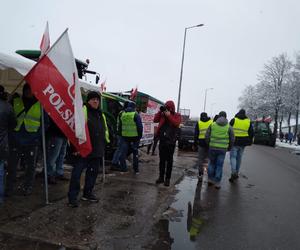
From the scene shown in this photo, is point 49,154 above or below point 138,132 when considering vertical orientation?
below

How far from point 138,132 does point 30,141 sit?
351cm

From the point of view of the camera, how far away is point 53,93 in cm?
516

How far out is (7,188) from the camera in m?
5.77

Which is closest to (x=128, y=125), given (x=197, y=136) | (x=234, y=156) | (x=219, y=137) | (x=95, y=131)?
(x=197, y=136)

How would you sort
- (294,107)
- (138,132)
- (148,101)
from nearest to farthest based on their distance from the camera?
(138,132) < (148,101) < (294,107)

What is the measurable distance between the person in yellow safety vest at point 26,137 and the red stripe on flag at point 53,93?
0.78 meters

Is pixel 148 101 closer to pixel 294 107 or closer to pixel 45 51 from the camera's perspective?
pixel 45 51

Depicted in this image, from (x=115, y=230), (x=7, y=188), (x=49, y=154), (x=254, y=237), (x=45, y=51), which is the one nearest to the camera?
(x=115, y=230)

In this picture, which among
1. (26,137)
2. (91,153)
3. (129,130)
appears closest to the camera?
(91,153)

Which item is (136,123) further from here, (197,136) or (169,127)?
(197,136)

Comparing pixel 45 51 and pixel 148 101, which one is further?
pixel 148 101

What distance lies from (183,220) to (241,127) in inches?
190

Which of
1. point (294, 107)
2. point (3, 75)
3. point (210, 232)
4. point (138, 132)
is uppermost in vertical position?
point (294, 107)

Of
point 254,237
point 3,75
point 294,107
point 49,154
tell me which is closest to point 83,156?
point 49,154
